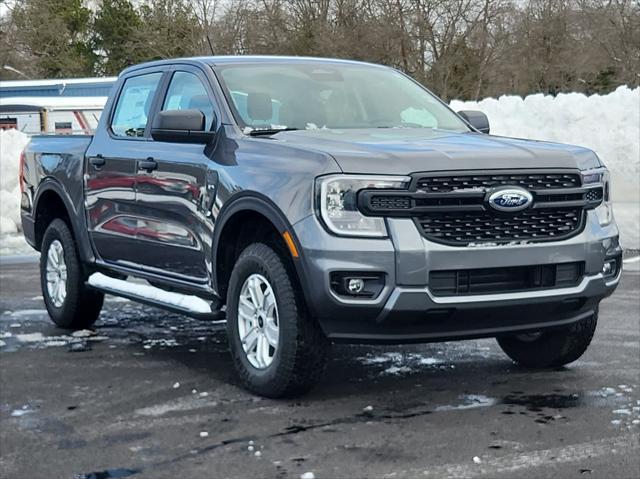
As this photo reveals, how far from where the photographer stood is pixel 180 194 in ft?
21.0

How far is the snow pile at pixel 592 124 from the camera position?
62.3 ft

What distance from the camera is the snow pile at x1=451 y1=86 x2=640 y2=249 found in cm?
1900

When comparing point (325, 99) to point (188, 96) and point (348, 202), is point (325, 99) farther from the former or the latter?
point (348, 202)

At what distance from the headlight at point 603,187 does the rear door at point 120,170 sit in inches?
105

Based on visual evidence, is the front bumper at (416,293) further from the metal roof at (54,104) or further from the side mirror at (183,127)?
the metal roof at (54,104)

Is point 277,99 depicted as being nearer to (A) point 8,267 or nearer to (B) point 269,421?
(B) point 269,421

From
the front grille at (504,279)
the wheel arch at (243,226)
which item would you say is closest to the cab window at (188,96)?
the wheel arch at (243,226)

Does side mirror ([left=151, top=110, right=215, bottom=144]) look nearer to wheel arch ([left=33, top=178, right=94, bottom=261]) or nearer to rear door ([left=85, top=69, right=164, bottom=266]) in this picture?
rear door ([left=85, top=69, right=164, bottom=266])

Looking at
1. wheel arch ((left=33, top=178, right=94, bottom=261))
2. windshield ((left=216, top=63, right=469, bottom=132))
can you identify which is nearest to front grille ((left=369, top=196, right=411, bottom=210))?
windshield ((left=216, top=63, right=469, bottom=132))

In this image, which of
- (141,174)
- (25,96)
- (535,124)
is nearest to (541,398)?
(141,174)

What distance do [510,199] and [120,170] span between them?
2.79 metres

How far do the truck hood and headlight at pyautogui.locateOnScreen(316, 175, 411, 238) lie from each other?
0.05 meters

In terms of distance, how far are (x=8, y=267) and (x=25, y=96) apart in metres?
28.4

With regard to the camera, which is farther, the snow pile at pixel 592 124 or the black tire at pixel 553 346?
the snow pile at pixel 592 124
